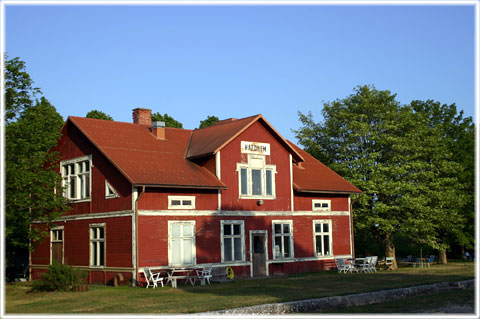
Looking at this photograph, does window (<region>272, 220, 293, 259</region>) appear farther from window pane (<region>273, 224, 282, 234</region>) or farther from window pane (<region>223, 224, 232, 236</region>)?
window pane (<region>223, 224, 232, 236</region>)

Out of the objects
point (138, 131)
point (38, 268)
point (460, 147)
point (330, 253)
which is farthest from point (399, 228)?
point (38, 268)

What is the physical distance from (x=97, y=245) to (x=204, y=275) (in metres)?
5.24

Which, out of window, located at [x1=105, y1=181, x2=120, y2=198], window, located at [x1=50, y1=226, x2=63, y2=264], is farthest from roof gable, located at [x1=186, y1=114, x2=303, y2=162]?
window, located at [x1=50, y1=226, x2=63, y2=264]

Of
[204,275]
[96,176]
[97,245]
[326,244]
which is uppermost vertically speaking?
[96,176]

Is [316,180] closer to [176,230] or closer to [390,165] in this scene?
[390,165]

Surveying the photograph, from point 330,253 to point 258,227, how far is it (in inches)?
199

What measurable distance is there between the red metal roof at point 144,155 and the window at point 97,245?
310 centimetres

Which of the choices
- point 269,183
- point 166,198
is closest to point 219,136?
point 269,183

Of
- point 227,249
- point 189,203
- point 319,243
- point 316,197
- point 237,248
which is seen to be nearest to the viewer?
point 189,203

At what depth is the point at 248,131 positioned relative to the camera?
28.9 m

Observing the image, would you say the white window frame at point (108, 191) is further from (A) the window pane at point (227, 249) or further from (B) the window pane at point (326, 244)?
(B) the window pane at point (326, 244)

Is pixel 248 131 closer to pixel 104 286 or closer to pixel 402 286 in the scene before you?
pixel 104 286

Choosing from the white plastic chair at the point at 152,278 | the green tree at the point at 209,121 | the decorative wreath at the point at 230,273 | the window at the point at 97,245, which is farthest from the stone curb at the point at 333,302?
the green tree at the point at 209,121

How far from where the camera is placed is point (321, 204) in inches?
1247
